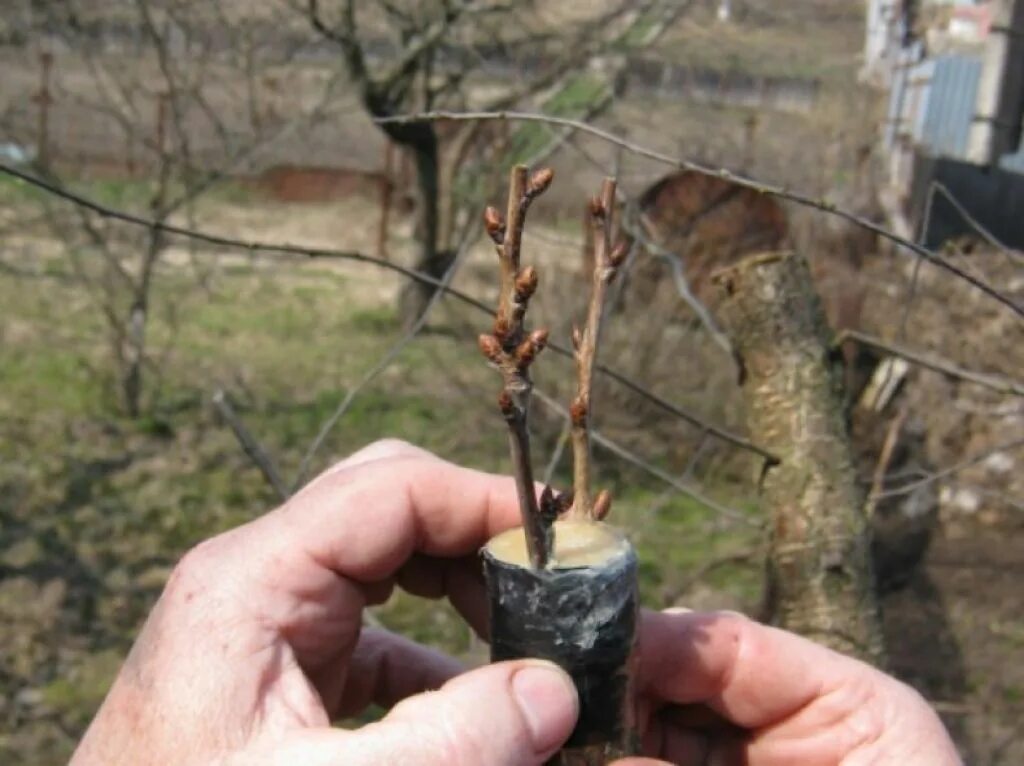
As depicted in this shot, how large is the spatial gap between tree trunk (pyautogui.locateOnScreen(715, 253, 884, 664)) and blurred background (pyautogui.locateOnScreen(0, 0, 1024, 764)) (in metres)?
0.14

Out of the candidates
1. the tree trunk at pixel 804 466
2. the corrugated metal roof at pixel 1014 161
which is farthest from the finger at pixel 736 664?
the corrugated metal roof at pixel 1014 161

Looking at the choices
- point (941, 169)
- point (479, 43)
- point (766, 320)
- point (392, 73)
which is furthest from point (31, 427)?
point (941, 169)

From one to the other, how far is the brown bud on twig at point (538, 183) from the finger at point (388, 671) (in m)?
0.84

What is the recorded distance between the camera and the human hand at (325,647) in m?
1.17

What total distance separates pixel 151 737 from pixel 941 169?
900cm

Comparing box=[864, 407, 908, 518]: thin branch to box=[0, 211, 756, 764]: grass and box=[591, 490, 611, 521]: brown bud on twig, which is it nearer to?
box=[0, 211, 756, 764]: grass

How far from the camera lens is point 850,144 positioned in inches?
426

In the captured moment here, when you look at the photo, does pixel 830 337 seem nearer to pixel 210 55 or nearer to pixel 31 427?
Result: pixel 31 427

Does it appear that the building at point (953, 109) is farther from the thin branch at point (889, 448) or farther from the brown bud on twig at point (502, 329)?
the brown bud on twig at point (502, 329)

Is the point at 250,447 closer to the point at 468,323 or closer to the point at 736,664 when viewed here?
the point at 736,664

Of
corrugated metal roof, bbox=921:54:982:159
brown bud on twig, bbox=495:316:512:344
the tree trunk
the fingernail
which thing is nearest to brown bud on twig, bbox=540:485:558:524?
the fingernail

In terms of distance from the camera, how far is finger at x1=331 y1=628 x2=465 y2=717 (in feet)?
5.69

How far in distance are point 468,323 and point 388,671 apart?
563 centimetres

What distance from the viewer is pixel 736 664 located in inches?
60.4
